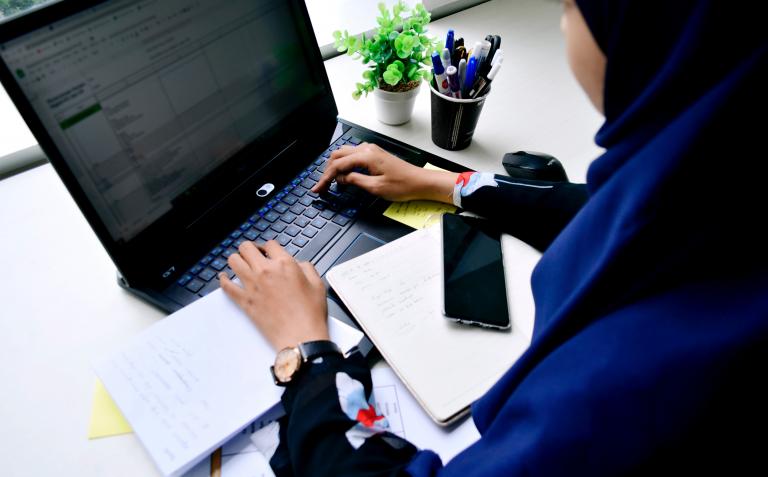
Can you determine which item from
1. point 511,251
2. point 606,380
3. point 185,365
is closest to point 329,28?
point 511,251

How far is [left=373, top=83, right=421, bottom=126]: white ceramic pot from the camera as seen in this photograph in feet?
2.83

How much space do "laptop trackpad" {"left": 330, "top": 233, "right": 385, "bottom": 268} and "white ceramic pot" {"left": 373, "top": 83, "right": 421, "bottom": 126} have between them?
345mm

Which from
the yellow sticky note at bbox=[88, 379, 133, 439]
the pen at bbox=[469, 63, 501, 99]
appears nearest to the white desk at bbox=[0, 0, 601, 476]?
the yellow sticky note at bbox=[88, 379, 133, 439]

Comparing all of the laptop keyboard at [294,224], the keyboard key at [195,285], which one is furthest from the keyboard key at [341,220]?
the keyboard key at [195,285]

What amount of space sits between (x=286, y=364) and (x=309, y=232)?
0.76ft

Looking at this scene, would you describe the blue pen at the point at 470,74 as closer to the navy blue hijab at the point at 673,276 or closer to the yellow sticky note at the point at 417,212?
the yellow sticky note at the point at 417,212

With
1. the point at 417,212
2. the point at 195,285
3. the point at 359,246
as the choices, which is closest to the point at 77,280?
the point at 195,285

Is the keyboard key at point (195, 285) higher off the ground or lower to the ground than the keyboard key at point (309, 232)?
higher

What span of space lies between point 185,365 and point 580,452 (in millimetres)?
411

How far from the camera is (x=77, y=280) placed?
2.08ft

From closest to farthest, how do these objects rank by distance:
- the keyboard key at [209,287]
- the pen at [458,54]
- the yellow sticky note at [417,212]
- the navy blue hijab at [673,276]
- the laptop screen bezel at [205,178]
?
the navy blue hijab at [673,276] → the laptop screen bezel at [205,178] → the keyboard key at [209,287] → the yellow sticky note at [417,212] → the pen at [458,54]

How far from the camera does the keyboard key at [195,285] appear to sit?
0.59 metres

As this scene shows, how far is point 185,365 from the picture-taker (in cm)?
50

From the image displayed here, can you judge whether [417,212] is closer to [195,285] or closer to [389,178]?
[389,178]
